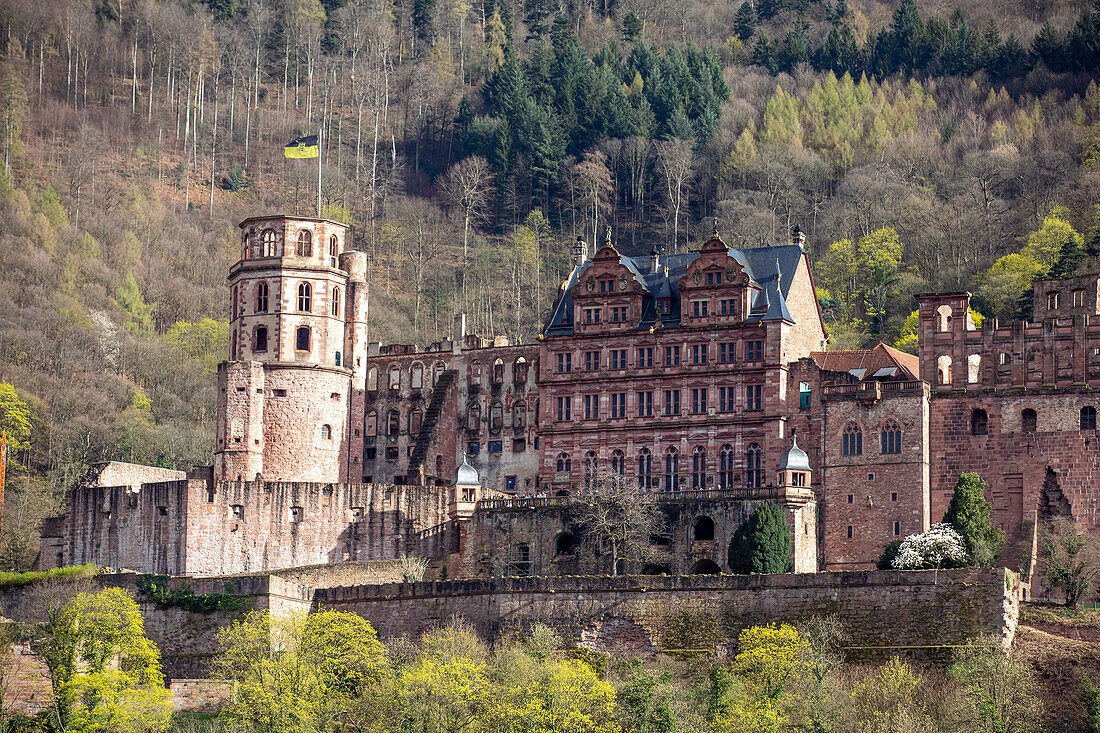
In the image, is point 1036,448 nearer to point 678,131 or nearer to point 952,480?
point 952,480

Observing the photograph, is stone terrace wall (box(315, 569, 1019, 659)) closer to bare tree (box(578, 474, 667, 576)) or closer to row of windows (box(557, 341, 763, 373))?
bare tree (box(578, 474, 667, 576))

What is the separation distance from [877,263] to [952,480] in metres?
33.5

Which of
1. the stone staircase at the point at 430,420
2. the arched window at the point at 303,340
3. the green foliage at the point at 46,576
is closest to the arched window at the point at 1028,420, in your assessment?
the stone staircase at the point at 430,420

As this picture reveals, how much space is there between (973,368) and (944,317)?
8.36 feet

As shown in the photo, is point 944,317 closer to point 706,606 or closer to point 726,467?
point 726,467

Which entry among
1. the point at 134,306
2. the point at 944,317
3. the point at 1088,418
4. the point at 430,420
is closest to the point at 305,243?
the point at 430,420

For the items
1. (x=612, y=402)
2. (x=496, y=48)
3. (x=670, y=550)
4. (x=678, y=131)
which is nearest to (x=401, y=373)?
(x=612, y=402)

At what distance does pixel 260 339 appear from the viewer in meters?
105

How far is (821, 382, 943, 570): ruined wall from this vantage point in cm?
9394

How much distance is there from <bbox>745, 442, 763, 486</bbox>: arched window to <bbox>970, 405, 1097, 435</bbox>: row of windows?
381 inches

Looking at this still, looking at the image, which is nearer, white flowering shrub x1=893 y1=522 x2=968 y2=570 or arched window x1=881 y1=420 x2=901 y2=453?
white flowering shrub x1=893 y1=522 x2=968 y2=570

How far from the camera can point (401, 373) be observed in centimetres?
11238

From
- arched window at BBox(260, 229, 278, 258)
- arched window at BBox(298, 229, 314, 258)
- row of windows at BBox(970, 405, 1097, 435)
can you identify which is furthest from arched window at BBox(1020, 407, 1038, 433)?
arched window at BBox(260, 229, 278, 258)

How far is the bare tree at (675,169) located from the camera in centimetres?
14500
